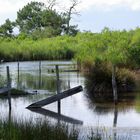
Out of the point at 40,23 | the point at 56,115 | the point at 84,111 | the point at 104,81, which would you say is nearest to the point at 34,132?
the point at 56,115

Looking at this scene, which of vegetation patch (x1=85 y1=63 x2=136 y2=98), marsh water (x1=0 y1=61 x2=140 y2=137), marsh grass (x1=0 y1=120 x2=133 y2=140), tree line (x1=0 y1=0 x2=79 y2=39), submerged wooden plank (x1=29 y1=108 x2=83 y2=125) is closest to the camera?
marsh grass (x1=0 y1=120 x2=133 y2=140)

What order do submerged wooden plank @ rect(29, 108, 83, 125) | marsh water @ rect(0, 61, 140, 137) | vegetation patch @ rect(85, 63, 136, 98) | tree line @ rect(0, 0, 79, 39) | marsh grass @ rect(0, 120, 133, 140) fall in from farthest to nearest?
1. tree line @ rect(0, 0, 79, 39)
2. vegetation patch @ rect(85, 63, 136, 98)
3. submerged wooden plank @ rect(29, 108, 83, 125)
4. marsh water @ rect(0, 61, 140, 137)
5. marsh grass @ rect(0, 120, 133, 140)

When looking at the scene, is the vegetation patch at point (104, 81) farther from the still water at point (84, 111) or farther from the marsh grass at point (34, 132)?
the marsh grass at point (34, 132)

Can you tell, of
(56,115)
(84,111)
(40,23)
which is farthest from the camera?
(40,23)

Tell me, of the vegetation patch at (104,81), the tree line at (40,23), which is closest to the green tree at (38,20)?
the tree line at (40,23)

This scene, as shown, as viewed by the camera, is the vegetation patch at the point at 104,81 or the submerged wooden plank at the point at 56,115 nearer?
the submerged wooden plank at the point at 56,115

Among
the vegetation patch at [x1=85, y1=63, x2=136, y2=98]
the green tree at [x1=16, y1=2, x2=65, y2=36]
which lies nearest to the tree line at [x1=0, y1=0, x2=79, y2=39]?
the green tree at [x1=16, y1=2, x2=65, y2=36]

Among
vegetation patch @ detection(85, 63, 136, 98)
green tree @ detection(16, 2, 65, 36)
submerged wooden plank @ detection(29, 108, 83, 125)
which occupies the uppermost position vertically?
green tree @ detection(16, 2, 65, 36)

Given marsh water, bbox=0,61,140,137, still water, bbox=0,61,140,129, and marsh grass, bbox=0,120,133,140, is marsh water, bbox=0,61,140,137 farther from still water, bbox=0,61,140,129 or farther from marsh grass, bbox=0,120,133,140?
marsh grass, bbox=0,120,133,140

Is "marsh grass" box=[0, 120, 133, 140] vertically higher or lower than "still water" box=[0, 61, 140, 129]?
higher

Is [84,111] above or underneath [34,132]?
underneath

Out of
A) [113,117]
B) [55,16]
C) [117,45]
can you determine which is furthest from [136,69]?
[55,16]

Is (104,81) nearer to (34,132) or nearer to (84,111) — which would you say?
(84,111)

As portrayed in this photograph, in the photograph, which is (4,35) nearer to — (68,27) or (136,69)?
(68,27)
